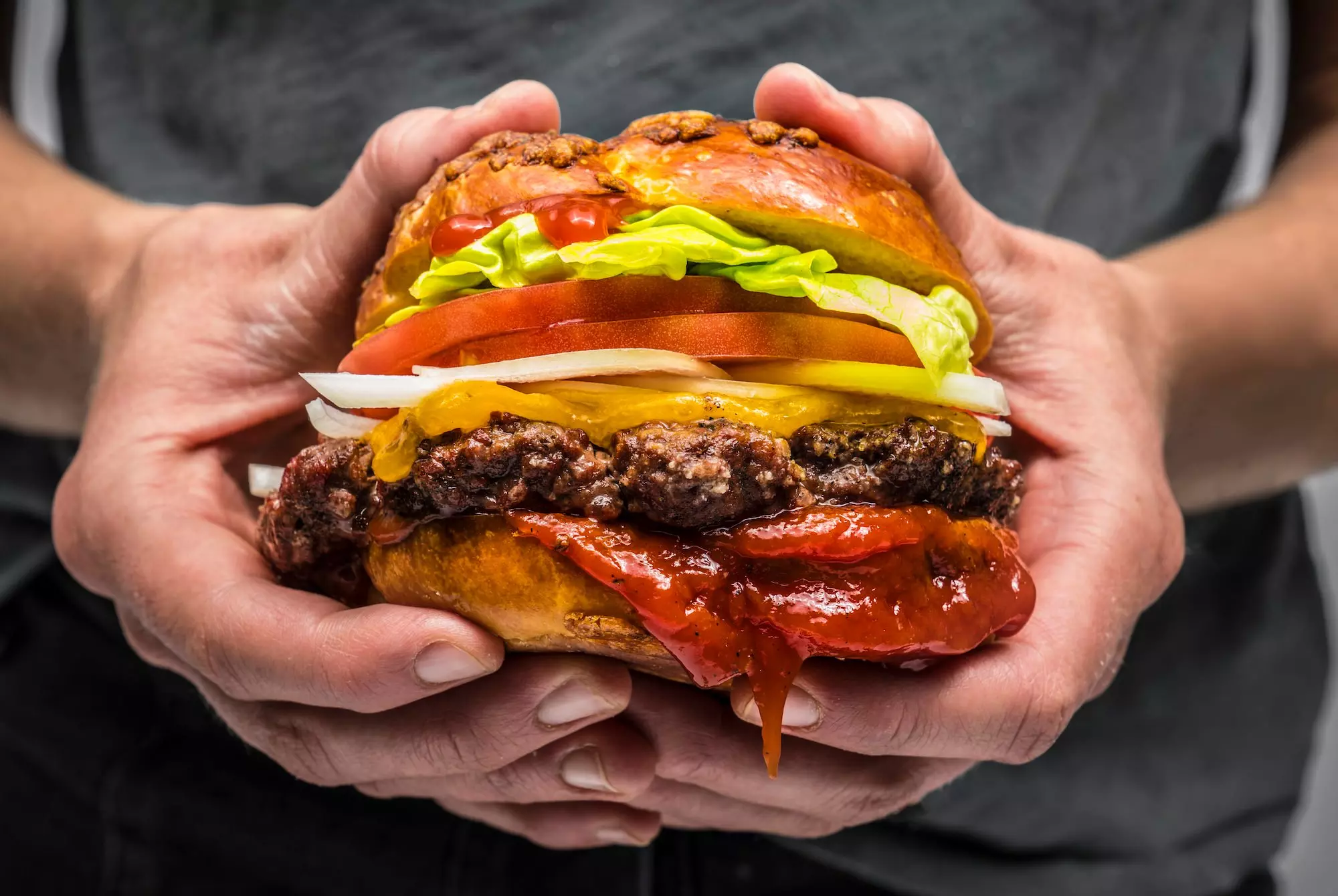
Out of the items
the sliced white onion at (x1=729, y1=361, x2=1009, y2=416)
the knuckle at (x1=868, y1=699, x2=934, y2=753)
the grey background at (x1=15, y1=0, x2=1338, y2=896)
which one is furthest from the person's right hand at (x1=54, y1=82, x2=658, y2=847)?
the grey background at (x1=15, y1=0, x2=1338, y2=896)

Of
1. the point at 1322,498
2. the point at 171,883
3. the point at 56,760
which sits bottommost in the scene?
the point at 1322,498

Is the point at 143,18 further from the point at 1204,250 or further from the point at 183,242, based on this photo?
the point at 1204,250

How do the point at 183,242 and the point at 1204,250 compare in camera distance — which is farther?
the point at 1204,250

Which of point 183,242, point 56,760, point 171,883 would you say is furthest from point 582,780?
point 56,760

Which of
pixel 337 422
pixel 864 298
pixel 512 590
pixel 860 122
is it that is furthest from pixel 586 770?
pixel 860 122

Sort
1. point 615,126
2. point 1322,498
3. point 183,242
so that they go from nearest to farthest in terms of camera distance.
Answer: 1. point 183,242
2. point 615,126
3. point 1322,498

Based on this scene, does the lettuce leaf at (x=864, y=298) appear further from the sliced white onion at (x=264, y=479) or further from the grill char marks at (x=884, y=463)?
the sliced white onion at (x=264, y=479)

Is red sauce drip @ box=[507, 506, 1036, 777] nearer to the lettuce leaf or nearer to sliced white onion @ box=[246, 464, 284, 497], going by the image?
the lettuce leaf

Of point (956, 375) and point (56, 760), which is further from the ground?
point (956, 375)
